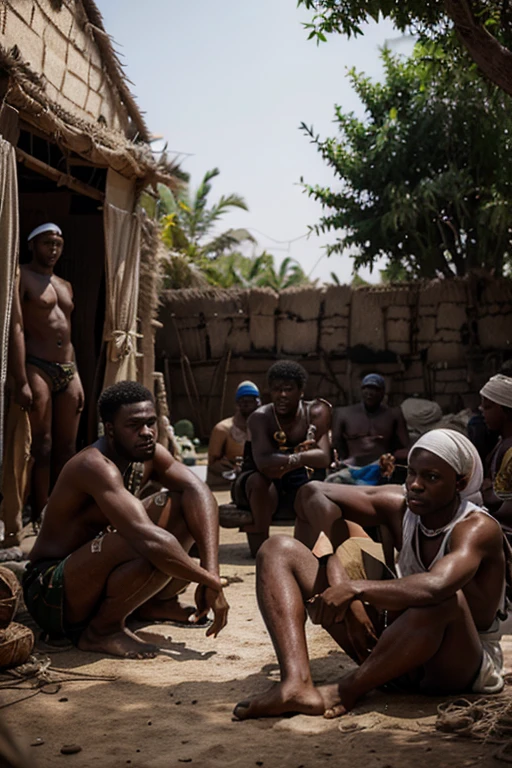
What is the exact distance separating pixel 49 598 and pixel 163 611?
0.80 meters

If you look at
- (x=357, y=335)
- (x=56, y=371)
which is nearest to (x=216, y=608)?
(x=56, y=371)

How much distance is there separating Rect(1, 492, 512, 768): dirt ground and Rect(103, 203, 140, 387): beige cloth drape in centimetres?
384

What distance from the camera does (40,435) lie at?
6480mm

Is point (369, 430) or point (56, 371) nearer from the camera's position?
point (56, 371)

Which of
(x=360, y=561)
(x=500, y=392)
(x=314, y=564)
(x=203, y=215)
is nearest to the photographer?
(x=314, y=564)

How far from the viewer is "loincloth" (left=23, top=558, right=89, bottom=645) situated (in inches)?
152

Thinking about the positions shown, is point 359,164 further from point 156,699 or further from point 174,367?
point 156,699

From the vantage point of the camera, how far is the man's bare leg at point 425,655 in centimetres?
285

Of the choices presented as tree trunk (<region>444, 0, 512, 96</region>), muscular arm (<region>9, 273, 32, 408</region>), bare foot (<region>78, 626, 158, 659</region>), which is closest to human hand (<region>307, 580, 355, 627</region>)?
bare foot (<region>78, 626, 158, 659</region>)

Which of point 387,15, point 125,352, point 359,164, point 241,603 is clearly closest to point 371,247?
point 359,164

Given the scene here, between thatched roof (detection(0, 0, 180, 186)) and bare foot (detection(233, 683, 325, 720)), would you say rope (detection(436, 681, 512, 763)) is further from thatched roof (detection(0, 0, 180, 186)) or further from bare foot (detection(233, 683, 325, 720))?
thatched roof (detection(0, 0, 180, 186))

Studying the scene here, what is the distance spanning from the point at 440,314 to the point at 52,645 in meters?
9.44

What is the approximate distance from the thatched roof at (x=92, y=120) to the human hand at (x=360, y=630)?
406cm

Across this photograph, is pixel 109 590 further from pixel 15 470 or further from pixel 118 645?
pixel 15 470
